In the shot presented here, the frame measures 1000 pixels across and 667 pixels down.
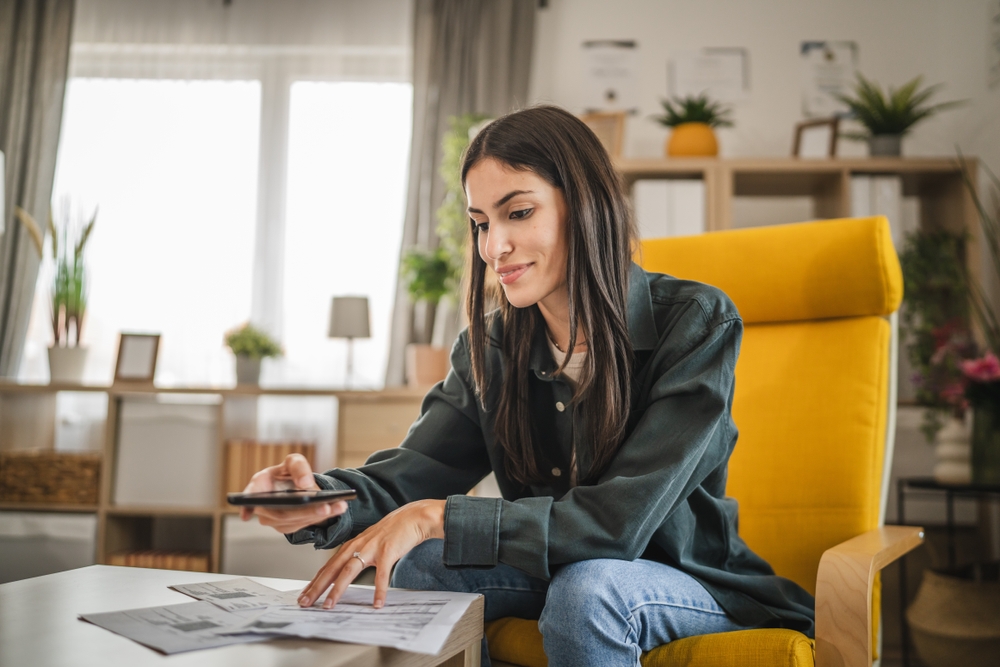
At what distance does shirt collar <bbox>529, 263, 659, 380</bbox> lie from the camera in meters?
1.07

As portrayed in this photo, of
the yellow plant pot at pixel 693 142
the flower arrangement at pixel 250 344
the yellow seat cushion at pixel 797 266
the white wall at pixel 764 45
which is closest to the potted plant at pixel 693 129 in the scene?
the yellow plant pot at pixel 693 142

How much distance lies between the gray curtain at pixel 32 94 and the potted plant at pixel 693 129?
7.98ft

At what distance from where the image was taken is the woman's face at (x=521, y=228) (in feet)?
3.46

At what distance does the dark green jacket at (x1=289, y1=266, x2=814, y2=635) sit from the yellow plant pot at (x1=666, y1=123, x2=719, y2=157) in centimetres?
160

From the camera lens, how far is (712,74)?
303cm

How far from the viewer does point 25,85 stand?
313 cm

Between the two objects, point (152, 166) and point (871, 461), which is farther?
point (152, 166)

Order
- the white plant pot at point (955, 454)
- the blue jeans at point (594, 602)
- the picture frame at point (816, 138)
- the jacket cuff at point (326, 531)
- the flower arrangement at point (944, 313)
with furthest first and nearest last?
the picture frame at point (816, 138), the flower arrangement at point (944, 313), the white plant pot at point (955, 454), the jacket cuff at point (326, 531), the blue jeans at point (594, 602)

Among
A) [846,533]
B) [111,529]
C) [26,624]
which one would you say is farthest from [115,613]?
[111,529]

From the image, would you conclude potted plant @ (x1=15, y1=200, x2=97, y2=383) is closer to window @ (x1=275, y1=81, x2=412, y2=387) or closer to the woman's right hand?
window @ (x1=275, y1=81, x2=412, y2=387)

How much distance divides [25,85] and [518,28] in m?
2.02

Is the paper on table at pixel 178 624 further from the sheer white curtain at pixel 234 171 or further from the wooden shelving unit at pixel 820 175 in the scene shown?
the sheer white curtain at pixel 234 171

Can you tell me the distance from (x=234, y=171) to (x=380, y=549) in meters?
2.69

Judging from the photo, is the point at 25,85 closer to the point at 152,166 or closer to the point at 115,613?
the point at 152,166
